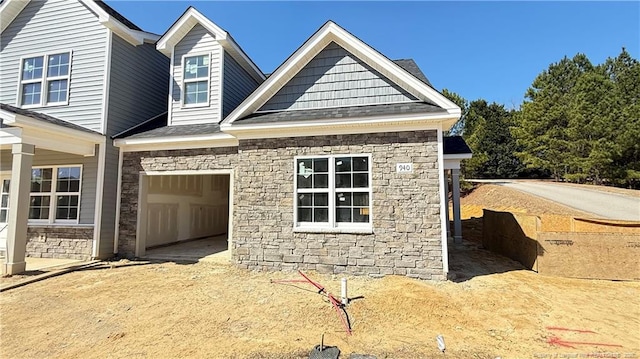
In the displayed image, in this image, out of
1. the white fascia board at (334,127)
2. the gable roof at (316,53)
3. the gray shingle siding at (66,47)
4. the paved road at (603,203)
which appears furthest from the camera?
the paved road at (603,203)

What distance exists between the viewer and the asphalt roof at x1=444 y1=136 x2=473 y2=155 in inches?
418

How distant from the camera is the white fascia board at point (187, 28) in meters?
10.2

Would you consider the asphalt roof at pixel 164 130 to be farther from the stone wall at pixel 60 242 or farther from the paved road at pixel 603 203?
the paved road at pixel 603 203

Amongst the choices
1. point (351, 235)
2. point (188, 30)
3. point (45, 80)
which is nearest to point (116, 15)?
point (188, 30)

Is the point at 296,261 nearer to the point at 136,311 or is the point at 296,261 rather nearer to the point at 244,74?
the point at 136,311

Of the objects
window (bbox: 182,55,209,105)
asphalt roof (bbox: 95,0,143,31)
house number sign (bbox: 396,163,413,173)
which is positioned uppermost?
asphalt roof (bbox: 95,0,143,31)

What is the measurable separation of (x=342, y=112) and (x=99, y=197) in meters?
7.57

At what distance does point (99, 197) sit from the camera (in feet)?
30.9

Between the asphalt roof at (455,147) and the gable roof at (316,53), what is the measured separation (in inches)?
136

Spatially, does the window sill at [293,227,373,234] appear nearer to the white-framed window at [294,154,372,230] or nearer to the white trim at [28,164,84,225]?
the white-framed window at [294,154,372,230]

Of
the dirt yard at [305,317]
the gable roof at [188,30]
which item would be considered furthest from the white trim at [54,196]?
the gable roof at [188,30]

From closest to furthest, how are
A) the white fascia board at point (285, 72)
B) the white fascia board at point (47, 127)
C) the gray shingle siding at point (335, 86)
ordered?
1. the white fascia board at point (47, 127)
2. the gray shingle siding at point (335, 86)
3. the white fascia board at point (285, 72)

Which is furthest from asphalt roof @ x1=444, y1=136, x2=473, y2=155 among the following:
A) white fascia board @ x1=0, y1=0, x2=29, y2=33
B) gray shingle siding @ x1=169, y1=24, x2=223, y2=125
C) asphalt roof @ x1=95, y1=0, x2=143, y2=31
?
white fascia board @ x1=0, y1=0, x2=29, y2=33

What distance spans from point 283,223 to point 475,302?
4.50 meters
